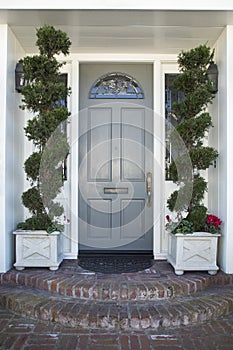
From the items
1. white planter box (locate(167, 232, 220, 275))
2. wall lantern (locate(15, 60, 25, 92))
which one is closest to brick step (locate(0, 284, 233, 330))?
white planter box (locate(167, 232, 220, 275))

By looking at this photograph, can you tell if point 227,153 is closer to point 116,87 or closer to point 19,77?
point 116,87

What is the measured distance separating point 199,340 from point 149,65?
9.33ft

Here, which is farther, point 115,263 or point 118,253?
point 118,253

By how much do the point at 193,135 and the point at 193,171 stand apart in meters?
0.33

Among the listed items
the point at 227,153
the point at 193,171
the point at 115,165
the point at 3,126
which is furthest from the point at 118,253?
the point at 3,126

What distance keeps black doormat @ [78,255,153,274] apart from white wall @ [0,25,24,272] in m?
0.77

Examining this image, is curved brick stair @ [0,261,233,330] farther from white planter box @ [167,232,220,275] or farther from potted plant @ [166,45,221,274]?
potted plant @ [166,45,221,274]

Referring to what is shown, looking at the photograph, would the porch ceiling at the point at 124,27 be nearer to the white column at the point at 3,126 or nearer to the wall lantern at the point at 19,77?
the white column at the point at 3,126

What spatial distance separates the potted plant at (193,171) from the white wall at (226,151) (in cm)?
11

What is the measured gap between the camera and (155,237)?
4008 mm

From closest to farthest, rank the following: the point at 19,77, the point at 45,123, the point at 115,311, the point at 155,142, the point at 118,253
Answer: the point at 115,311 → the point at 45,123 → the point at 19,77 → the point at 155,142 → the point at 118,253

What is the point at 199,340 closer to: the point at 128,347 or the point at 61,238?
the point at 128,347

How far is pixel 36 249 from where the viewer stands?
3.40m

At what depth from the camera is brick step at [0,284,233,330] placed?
2691mm
